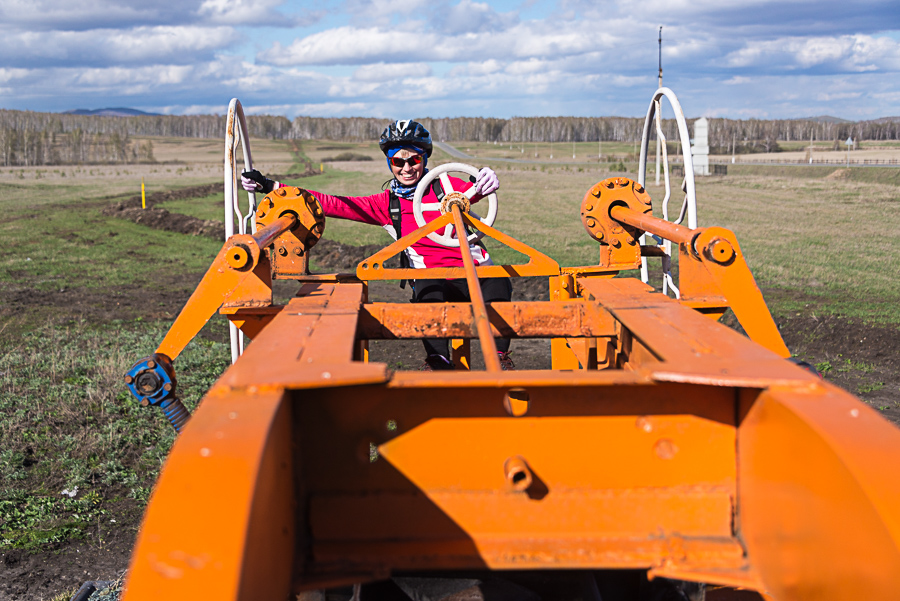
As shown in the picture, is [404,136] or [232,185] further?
[404,136]

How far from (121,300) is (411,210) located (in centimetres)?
799

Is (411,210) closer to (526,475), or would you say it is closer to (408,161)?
(408,161)

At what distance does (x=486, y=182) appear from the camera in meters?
4.68

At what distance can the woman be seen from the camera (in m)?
4.86

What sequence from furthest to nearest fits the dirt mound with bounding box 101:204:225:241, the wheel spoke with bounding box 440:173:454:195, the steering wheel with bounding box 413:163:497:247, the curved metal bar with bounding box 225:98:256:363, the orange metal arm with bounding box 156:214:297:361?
the dirt mound with bounding box 101:204:225:241
the wheel spoke with bounding box 440:173:454:195
the steering wheel with bounding box 413:163:497:247
the curved metal bar with bounding box 225:98:256:363
the orange metal arm with bounding box 156:214:297:361

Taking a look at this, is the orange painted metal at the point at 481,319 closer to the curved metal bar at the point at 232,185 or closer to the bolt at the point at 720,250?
the bolt at the point at 720,250

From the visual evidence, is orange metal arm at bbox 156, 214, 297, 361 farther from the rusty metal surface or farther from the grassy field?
the grassy field

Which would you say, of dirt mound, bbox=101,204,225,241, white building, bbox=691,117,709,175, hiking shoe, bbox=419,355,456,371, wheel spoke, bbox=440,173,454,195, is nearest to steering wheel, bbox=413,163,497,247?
wheel spoke, bbox=440,173,454,195

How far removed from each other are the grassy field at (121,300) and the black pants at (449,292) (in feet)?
7.44

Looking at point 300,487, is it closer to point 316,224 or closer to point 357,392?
point 357,392

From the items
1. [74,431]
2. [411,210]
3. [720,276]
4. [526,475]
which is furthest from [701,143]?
[526,475]

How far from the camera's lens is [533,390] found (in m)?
2.11

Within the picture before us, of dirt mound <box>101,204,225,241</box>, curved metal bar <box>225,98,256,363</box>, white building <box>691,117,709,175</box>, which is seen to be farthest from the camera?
white building <box>691,117,709,175</box>

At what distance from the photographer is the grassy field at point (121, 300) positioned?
5203mm
